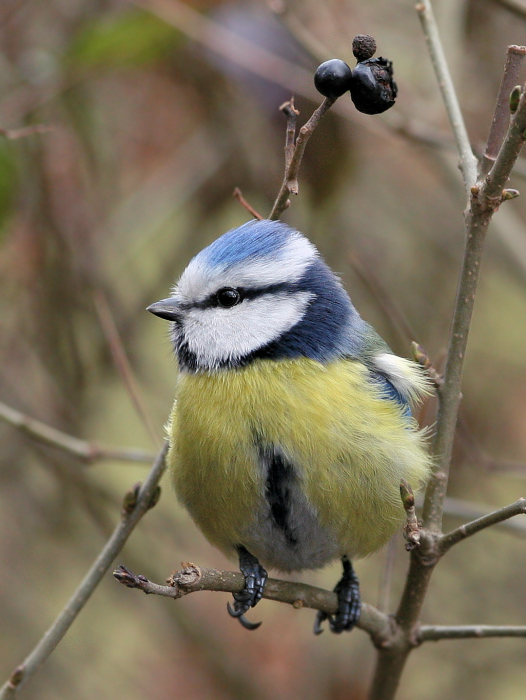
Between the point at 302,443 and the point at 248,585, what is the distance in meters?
0.41

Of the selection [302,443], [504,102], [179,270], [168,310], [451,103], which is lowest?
[302,443]

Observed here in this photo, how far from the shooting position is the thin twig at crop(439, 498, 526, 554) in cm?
173

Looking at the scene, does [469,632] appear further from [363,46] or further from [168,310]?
[363,46]

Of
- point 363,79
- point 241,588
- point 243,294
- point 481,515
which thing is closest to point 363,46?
point 363,79

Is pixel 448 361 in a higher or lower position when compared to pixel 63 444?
higher

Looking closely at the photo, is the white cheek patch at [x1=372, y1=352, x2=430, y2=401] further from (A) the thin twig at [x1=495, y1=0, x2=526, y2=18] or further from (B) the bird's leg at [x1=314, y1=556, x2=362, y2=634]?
(A) the thin twig at [x1=495, y1=0, x2=526, y2=18]

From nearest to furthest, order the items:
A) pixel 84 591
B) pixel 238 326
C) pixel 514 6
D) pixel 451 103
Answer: pixel 84 591 < pixel 451 103 < pixel 238 326 < pixel 514 6

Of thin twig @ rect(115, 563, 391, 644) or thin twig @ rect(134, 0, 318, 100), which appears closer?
thin twig @ rect(115, 563, 391, 644)

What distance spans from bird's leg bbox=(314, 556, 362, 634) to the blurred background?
44.3 inches

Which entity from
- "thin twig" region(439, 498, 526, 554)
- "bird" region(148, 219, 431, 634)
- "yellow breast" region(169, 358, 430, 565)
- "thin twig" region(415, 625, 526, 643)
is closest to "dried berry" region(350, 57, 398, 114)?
"bird" region(148, 219, 431, 634)

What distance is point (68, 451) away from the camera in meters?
2.78

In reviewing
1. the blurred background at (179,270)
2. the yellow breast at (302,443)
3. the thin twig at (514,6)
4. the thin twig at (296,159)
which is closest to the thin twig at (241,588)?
the yellow breast at (302,443)

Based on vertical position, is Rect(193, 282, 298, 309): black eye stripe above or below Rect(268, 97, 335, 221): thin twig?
below

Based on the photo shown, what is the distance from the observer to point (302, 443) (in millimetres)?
2252
